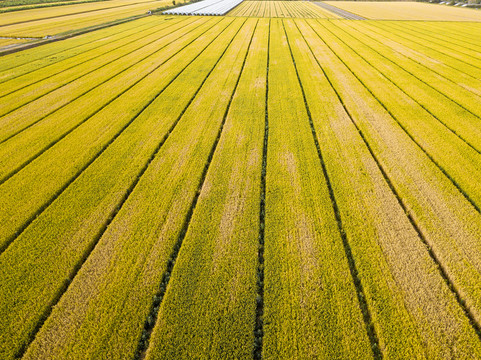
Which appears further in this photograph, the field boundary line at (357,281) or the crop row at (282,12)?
the crop row at (282,12)

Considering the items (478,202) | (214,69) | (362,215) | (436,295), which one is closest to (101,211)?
(362,215)

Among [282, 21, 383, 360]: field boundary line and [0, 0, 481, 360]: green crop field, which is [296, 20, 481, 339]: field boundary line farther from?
[282, 21, 383, 360]: field boundary line

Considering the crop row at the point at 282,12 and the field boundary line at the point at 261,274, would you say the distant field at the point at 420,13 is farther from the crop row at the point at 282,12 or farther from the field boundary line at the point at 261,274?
the field boundary line at the point at 261,274

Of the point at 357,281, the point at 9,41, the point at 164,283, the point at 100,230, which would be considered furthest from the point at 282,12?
the point at 164,283

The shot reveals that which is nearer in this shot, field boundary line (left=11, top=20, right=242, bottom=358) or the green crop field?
the green crop field

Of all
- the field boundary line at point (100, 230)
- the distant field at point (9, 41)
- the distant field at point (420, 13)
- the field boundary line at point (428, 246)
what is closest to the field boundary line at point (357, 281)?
the field boundary line at point (428, 246)

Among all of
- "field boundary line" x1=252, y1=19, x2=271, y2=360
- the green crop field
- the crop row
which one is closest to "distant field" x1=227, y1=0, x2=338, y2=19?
the crop row

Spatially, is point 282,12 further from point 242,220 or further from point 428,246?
point 428,246

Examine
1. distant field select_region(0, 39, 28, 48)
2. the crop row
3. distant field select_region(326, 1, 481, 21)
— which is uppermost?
the crop row

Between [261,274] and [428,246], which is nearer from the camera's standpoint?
[261,274]
